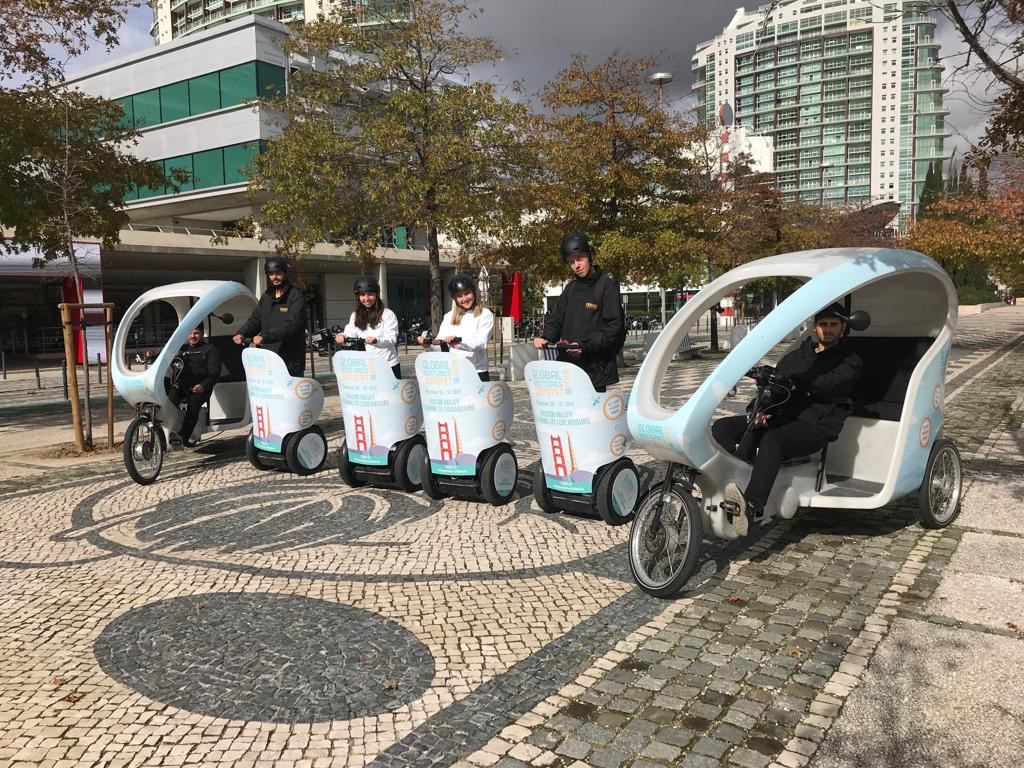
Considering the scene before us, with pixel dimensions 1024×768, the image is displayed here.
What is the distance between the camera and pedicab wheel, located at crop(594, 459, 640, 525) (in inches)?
214

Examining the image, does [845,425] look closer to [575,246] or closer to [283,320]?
[575,246]

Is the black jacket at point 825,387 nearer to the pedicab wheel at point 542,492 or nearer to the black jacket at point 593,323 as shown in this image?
the black jacket at point 593,323

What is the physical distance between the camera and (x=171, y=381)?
792cm

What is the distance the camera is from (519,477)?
7.27 metres

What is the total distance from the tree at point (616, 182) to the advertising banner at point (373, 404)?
11.1 metres

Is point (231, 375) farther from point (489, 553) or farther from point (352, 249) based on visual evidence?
point (352, 249)

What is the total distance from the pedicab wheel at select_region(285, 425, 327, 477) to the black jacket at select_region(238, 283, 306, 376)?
654mm

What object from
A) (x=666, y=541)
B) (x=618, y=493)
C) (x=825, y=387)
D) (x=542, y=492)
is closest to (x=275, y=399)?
(x=542, y=492)

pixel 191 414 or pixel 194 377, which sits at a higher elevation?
pixel 194 377

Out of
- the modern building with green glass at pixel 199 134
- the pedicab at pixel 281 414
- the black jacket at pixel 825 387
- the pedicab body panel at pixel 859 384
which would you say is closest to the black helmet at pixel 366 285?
the pedicab at pixel 281 414

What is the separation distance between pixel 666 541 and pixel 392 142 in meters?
11.5

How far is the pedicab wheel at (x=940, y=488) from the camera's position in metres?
5.17

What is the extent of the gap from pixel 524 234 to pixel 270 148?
5.52 metres

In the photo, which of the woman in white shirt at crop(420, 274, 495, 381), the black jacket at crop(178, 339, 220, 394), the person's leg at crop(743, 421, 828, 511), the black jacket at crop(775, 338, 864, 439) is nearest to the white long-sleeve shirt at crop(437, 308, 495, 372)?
the woman in white shirt at crop(420, 274, 495, 381)
